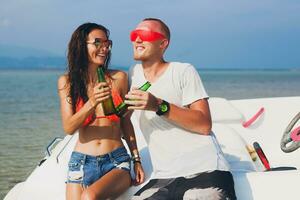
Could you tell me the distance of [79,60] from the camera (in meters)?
3.22

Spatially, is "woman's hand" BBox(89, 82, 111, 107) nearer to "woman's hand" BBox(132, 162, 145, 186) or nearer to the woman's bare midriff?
the woman's bare midriff

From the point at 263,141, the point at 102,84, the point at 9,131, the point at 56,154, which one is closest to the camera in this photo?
the point at 102,84

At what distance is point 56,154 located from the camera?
383 cm

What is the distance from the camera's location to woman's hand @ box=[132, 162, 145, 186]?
124 inches

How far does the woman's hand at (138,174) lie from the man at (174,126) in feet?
0.34

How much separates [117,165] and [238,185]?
2.36 ft

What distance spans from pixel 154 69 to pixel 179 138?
441 millimetres

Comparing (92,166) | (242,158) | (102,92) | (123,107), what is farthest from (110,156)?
(242,158)

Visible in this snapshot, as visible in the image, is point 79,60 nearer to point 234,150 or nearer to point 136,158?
point 136,158

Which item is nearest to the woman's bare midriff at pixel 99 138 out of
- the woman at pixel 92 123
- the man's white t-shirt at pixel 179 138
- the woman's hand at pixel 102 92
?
the woman at pixel 92 123

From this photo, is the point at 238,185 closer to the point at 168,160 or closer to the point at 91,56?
the point at 168,160

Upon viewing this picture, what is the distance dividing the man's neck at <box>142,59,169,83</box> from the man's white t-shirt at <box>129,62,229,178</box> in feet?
0.11

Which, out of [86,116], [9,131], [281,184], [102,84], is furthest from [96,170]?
[9,131]

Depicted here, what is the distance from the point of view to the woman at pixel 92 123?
3025 millimetres
